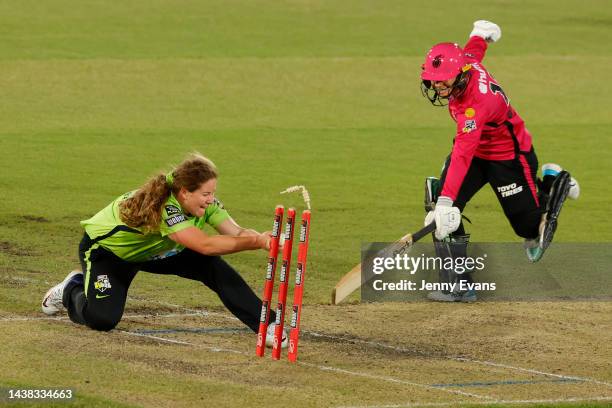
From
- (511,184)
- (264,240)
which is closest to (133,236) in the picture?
(264,240)

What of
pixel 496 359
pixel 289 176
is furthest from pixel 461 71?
pixel 289 176

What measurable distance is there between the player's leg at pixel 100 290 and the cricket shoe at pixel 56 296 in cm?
18

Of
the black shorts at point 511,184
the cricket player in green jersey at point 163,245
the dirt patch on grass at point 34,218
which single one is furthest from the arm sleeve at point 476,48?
the dirt patch on grass at point 34,218

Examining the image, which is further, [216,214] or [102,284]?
[102,284]

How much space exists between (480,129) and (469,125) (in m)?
0.12

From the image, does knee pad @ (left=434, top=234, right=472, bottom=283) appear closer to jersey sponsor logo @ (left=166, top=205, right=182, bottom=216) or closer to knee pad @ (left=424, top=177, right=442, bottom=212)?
knee pad @ (left=424, top=177, right=442, bottom=212)

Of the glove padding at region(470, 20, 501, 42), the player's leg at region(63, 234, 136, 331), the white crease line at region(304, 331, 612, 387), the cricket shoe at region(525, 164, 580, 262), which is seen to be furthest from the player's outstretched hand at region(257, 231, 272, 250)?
the glove padding at region(470, 20, 501, 42)

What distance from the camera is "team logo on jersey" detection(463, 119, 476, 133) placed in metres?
12.4

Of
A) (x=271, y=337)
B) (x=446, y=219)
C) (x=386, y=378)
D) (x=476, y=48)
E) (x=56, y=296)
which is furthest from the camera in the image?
(x=476, y=48)

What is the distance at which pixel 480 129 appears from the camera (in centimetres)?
1245

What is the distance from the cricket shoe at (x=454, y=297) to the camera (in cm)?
1314

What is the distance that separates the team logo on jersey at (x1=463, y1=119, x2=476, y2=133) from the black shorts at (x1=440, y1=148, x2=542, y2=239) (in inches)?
31.8

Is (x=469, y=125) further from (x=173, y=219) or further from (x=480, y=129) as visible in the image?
(x=173, y=219)

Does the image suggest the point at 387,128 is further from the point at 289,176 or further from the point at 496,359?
the point at 496,359
